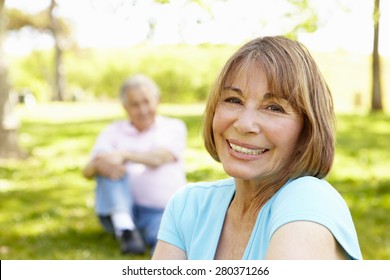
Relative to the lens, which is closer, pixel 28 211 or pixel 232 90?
pixel 232 90

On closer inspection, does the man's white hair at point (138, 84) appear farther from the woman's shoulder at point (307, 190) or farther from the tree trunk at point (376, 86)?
the tree trunk at point (376, 86)

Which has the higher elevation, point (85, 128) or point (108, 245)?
point (108, 245)

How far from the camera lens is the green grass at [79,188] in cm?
474

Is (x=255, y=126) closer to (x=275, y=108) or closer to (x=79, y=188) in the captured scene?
(x=275, y=108)

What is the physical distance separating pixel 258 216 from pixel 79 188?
17.9 ft

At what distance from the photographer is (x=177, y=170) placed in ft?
16.0

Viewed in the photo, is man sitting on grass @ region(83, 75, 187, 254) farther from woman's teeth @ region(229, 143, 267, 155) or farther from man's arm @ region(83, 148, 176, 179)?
woman's teeth @ region(229, 143, 267, 155)

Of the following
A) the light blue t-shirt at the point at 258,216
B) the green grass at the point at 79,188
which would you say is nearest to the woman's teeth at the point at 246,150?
the light blue t-shirt at the point at 258,216

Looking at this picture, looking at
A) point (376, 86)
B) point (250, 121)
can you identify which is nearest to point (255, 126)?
point (250, 121)

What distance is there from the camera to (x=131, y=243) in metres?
4.47
